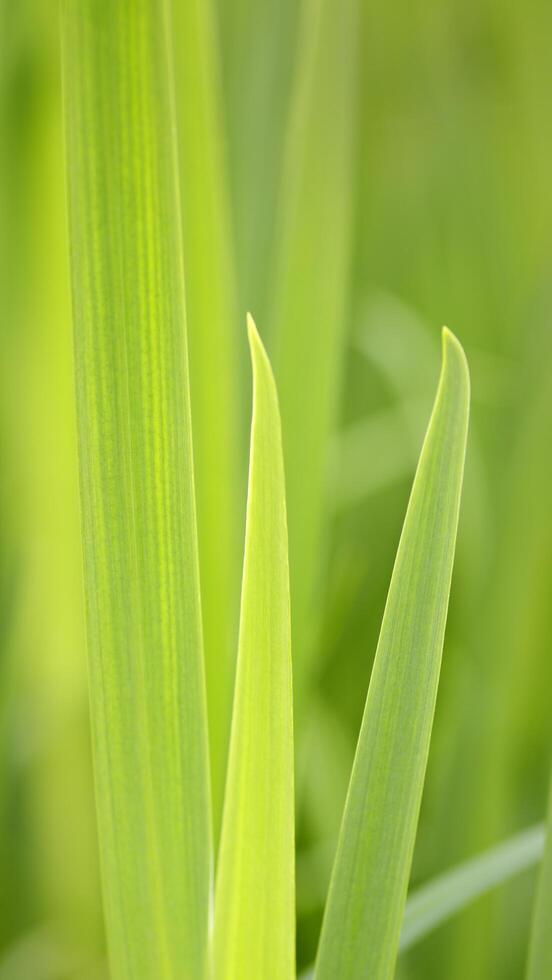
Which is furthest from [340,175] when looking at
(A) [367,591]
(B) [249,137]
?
(A) [367,591]

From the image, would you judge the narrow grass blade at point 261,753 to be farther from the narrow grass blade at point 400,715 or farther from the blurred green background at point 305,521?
→ the blurred green background at point 305,521

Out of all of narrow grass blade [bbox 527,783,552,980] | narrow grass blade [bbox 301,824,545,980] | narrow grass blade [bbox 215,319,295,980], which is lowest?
narrow grass blade [bbox 301,824,545,980]

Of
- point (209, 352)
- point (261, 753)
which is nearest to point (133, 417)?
point (261, 753)

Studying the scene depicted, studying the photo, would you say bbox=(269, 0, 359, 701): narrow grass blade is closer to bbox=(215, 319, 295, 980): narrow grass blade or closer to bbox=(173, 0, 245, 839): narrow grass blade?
bbox=(173, 0, 245, 839): narrow grass blade

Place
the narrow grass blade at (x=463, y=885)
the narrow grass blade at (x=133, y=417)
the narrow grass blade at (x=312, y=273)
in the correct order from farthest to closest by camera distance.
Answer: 1. the narrow grass blade at (x=312, y=273)
2. the narrow grass blade at (x=463, y=885)
3. the narrow grass blade at (x=133, y=417)

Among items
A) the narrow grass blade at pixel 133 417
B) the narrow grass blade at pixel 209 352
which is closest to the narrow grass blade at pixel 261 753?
the narrow grass blade at pixel 133 417

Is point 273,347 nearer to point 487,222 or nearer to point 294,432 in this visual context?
point 294,432

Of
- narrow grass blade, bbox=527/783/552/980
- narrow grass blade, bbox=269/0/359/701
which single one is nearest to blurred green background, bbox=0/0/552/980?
narrow grass blade, bbox=269/0/359/701

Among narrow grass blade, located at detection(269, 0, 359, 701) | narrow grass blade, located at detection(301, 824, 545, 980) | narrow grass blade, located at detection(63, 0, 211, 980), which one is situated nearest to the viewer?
narrow grass blade, located at detection(63, 0, 211, 980)

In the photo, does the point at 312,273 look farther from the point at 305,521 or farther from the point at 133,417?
the point at 133,417
